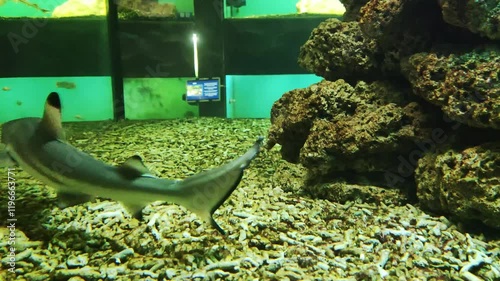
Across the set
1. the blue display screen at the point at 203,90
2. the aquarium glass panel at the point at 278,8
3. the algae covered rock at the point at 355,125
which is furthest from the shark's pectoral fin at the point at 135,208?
the aquarium glass panel at the point at 278,8

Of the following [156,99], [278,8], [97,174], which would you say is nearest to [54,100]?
[97,174]

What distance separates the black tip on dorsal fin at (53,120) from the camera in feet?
7.23

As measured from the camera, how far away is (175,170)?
4.09 metres

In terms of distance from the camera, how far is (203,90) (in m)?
7.58

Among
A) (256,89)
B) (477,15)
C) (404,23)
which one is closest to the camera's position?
(477,15)

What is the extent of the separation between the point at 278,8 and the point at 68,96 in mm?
5466

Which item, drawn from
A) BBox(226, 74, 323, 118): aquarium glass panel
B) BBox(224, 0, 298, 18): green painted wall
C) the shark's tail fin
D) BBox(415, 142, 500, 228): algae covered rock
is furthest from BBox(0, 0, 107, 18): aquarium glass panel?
BBox(415, 142, 500, 228): algae covered rock

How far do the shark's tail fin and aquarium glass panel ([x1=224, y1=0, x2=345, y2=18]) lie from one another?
6.37 meters

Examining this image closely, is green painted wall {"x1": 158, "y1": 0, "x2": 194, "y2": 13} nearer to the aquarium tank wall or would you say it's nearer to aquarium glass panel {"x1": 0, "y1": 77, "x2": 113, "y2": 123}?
the aquarium tank wall

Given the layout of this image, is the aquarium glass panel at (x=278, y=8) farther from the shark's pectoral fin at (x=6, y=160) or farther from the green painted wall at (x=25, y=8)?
the shark's pectoral fin at (x=6, y=160)

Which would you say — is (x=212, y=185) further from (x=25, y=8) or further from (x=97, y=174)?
(x=25, y=8)

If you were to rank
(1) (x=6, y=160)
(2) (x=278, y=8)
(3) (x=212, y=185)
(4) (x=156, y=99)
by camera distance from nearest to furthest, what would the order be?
(3) (x=212, y=185) < (1) (x=6, y=160) < (4) (x=156, y=99) < (2) (x=278, y=8)

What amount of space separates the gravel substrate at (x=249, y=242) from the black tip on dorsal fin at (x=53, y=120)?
677 mm

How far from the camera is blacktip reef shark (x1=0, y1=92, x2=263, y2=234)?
1.93 meters
